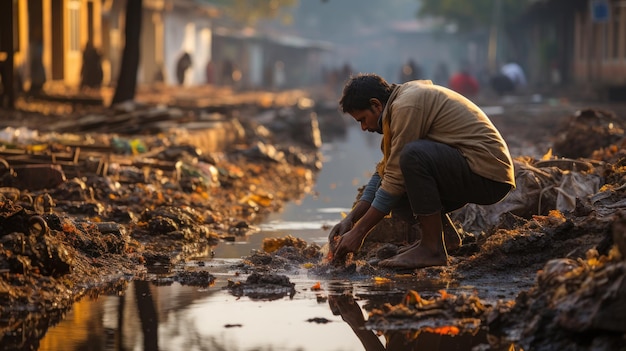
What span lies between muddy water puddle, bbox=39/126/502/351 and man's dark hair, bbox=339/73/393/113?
937 millimetres

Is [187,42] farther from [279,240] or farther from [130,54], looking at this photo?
[279,240]

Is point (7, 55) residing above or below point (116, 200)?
above

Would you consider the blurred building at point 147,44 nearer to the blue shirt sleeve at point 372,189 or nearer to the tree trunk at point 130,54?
the tree trunk at point 130,54

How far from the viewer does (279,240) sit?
7637 millimetres

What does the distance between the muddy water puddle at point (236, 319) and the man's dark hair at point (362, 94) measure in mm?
937

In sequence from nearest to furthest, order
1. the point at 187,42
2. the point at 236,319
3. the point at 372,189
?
the point at 236,319
the point at 372,189
the point at 187,42

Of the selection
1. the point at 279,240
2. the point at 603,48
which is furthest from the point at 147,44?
the point at 279,240

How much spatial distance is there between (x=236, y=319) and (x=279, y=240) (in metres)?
2.19

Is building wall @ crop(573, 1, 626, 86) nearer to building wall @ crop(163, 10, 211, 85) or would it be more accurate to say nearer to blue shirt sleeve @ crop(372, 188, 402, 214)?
building wall @ crop(163, 10, 211, 85)

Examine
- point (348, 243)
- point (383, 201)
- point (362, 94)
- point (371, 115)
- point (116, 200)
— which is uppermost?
point (362, 94)

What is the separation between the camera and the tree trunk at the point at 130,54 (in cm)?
1884

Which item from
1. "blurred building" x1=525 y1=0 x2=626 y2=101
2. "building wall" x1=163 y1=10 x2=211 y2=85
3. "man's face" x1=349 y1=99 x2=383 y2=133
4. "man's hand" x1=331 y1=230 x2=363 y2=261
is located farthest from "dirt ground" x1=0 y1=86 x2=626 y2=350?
"building wall" x1=163 y1=10 x2=211 y2=85

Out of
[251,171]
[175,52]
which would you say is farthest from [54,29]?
[175,52]

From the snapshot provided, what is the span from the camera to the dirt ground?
15.7ft
